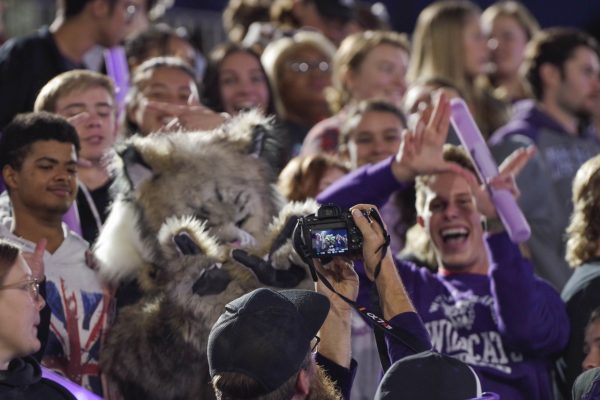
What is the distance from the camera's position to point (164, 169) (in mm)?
4629

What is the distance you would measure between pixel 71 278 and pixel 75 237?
20cm

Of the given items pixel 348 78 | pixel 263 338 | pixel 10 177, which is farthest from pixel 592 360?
pixel 348 78

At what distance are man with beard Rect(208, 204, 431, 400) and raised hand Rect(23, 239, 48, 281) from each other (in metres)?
1.06

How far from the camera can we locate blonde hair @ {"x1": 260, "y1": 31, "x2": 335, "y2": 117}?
279 inches

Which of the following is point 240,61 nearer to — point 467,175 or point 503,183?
point 467,175

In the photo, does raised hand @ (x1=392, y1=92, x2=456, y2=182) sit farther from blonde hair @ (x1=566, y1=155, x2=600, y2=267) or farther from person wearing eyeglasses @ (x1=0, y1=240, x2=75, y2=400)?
person wearing eyeglasses @ (x1=0, y1=240, x2=75, y2=400)

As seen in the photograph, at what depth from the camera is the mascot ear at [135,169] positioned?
15.2 feet

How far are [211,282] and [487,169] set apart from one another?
1.20 metres

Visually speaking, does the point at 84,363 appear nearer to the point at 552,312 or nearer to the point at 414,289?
the point at 414,289

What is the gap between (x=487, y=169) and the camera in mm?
4777

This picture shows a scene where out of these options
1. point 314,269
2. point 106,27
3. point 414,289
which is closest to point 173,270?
point 314,269

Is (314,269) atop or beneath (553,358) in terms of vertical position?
atop

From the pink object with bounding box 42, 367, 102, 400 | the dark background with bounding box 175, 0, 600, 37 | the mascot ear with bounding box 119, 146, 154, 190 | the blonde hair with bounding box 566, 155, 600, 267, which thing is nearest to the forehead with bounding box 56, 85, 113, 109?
the mascot ear with bounding box 119, 146, 154, 190

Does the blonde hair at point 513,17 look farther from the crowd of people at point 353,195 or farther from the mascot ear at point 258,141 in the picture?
the mascot ear at point 258,141
